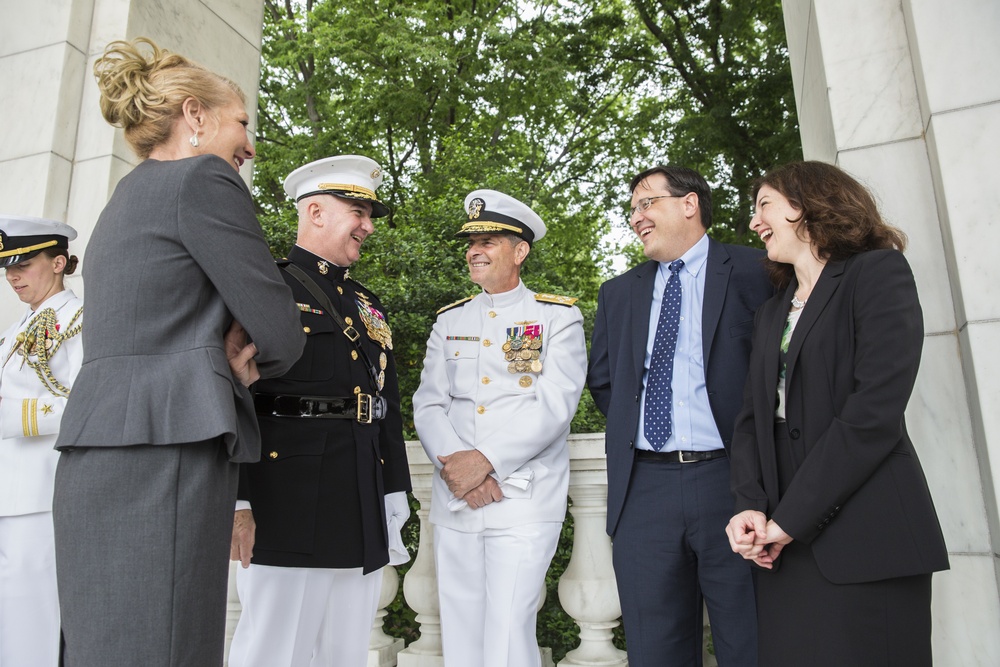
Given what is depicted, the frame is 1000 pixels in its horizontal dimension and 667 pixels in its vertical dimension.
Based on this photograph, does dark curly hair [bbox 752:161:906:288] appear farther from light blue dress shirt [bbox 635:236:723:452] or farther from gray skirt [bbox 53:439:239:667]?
gray skirt [bbox 53:439:239:667]

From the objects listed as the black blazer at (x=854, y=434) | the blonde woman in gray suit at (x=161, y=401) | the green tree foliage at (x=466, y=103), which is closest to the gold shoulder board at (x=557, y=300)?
the black blazer at (x=854, y=434)

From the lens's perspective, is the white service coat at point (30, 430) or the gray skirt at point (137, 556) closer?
the gray skirt at point (137, 556)

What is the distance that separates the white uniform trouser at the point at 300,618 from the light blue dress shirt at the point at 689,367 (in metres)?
1.24

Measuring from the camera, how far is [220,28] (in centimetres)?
473

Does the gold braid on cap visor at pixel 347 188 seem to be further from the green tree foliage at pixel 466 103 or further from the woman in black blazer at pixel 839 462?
the green tree foliage at pixel 466 103

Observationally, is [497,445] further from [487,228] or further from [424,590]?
[487,228]

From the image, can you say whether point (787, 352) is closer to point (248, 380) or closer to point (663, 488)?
point (663, 488)

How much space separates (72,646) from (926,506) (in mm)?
2122

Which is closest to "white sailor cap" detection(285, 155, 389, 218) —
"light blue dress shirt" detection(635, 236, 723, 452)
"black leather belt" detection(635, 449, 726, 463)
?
"light blue dress shirt" detection(635, 236, 723, 452)

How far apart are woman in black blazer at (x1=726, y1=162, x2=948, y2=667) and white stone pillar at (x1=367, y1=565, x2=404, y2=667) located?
2023 millimetres

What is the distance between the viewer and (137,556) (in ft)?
5.62

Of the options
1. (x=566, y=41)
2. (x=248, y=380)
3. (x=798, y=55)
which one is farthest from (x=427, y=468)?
(x=566, y=41)

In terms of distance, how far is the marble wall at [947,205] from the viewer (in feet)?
8.90

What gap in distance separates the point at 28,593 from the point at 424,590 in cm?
163
